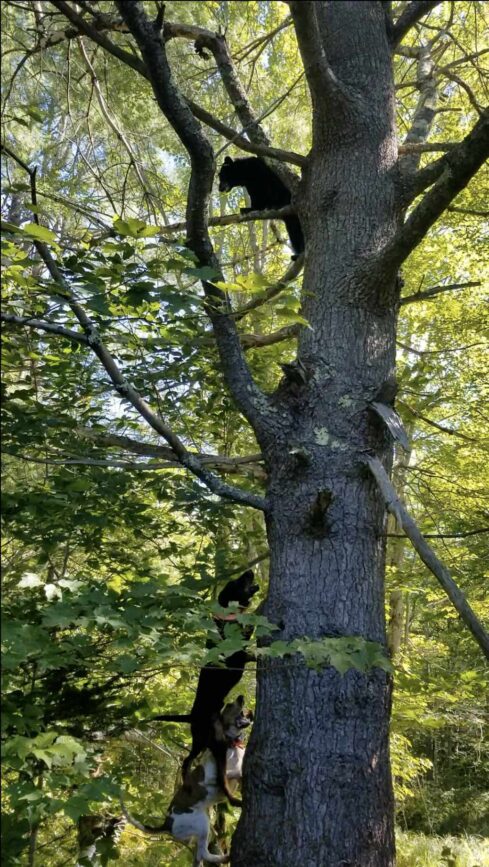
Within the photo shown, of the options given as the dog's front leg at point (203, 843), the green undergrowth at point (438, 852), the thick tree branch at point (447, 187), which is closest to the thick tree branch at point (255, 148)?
the thick tree branch at point (447, 187)

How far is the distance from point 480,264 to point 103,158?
11.2ft

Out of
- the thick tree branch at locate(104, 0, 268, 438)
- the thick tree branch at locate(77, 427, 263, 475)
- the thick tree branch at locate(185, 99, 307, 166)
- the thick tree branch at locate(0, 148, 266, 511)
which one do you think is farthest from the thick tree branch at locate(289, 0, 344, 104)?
the thick tree branch at locate(77, 427, 263, 475)

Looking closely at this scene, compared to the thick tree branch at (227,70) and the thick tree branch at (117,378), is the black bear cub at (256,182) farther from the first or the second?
the thick tree branch at (117,378)

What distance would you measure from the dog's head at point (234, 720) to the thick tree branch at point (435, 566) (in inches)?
44.9

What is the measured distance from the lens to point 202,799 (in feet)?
7.78

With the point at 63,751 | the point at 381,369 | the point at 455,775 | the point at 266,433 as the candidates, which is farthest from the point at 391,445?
the point at 455,775

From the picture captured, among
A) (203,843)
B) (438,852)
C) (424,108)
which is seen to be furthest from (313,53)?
(438,852)

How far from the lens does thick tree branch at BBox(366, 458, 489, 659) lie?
1.92 meters

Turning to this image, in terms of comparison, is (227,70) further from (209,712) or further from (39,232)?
(209,712)

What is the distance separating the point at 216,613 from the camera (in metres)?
1.87

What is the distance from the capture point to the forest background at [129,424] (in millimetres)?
1747

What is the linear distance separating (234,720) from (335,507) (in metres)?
1.08

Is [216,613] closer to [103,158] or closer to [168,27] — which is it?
[168,27]

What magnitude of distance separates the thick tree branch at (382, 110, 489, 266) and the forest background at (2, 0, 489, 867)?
0.49 meters
